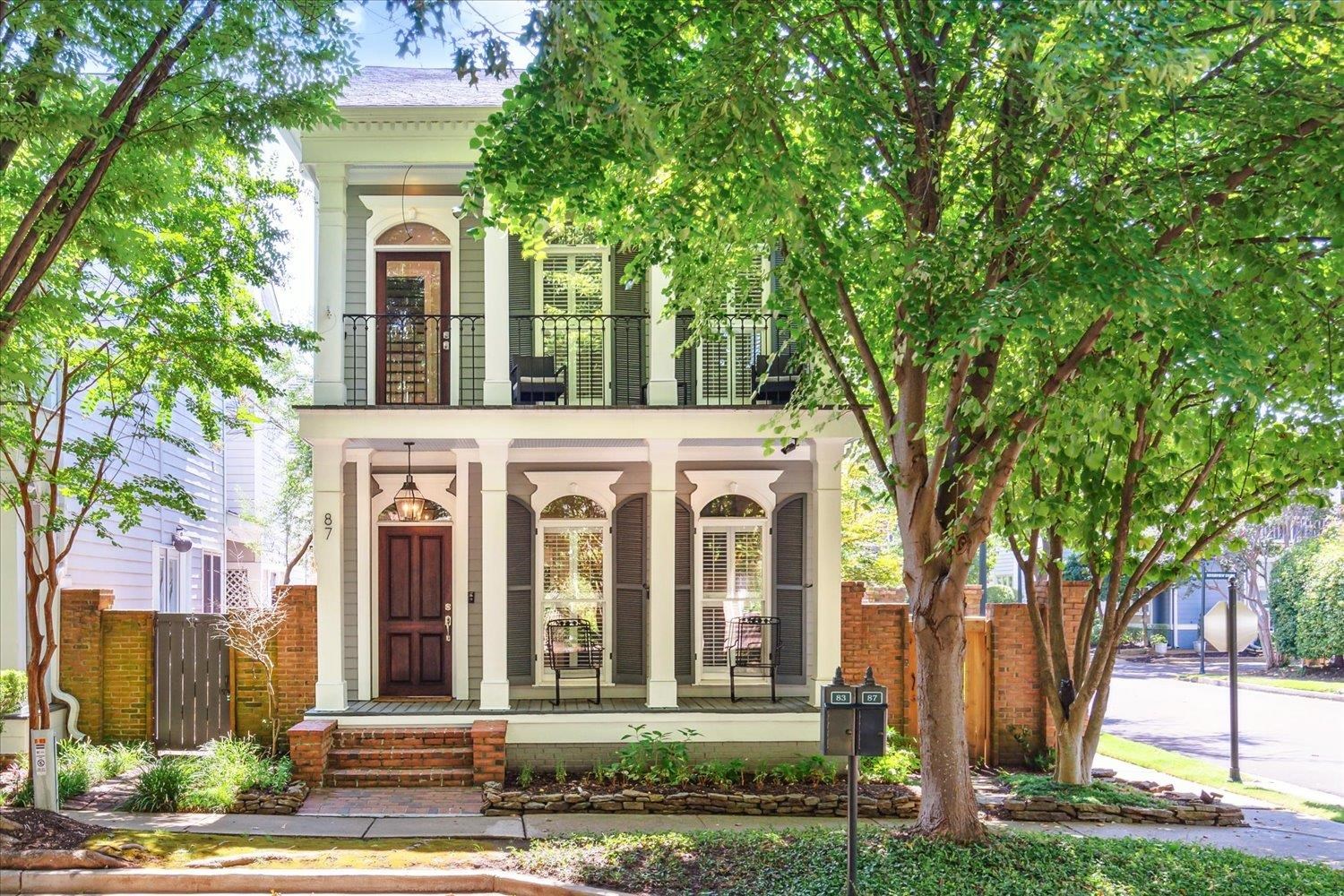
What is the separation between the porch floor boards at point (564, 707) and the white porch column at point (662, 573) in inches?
11.7

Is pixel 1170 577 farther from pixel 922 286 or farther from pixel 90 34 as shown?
pixel 90 34

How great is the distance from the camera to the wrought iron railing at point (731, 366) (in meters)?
13.4

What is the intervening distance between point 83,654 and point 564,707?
5.38 metres

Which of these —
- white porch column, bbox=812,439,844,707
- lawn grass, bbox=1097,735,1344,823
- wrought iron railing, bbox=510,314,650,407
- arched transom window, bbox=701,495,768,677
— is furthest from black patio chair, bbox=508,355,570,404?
lawn grass, bbox=1097,735,1344,823

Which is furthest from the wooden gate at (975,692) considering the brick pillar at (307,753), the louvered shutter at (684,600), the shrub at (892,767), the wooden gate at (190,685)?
the wooden gate at (190,685)

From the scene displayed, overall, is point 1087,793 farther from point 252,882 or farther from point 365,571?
point 365,571

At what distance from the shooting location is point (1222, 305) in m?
7.15

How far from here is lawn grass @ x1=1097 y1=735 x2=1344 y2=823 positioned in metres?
11.9

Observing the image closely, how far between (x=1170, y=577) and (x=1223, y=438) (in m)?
1.62

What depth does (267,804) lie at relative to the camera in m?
10.3

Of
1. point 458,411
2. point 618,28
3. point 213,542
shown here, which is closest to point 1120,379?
point 618,28

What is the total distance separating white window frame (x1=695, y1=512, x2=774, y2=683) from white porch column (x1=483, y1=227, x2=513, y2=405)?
3.20 m

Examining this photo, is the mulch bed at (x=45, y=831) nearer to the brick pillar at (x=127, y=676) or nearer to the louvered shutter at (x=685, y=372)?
the brick pillar at (x=127, y=676)

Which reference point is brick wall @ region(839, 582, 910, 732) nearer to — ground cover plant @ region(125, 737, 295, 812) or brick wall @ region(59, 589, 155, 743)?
ground cover plant @ region(125, 737, 295, 812)
